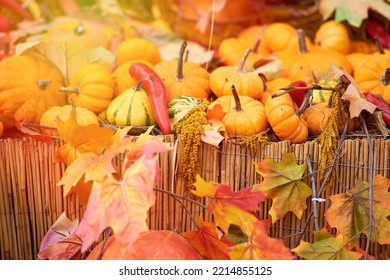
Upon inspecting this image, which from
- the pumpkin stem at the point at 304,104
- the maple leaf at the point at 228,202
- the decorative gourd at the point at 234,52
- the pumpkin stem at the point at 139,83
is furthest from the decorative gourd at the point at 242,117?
the decorative gourd at the point at 234,52

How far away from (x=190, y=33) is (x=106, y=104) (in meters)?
1.01

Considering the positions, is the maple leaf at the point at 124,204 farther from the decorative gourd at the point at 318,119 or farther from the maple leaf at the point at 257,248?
the decorative gourd at the point at 318,119

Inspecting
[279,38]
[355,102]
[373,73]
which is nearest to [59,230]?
[355,102]

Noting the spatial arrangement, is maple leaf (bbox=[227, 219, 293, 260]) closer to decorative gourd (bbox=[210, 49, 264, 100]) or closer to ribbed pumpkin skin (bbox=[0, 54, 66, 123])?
decorative gourd (bbox=[210, 49, 264, 100])

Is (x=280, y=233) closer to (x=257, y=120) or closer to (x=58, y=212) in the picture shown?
(x=257, y=120)

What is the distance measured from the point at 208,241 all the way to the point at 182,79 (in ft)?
1.99

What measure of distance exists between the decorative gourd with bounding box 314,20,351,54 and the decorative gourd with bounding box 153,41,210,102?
698mm

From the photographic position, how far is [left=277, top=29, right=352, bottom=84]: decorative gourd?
6.82 ft

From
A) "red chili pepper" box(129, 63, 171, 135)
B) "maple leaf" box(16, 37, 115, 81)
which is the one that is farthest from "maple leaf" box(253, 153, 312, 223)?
"maple leaf" box(16, 37, 115, 81)

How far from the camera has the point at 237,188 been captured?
159 centimetres

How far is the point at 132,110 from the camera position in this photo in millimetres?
1689

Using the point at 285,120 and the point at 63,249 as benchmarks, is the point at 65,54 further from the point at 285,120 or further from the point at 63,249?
the point at 285,120

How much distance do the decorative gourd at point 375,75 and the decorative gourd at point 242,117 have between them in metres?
0.46
